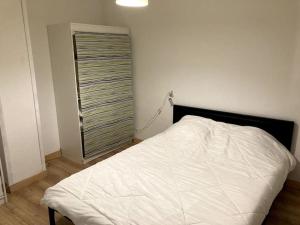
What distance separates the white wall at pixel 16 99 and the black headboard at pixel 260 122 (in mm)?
1888

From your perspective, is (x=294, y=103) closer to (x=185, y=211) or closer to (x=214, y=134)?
(x=214, y=134)

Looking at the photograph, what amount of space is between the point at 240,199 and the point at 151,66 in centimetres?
225

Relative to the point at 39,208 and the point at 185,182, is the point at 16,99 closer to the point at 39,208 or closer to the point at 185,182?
the point at 39,208

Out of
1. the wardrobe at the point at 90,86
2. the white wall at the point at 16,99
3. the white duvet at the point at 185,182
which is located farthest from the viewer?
the wardrobe at the point at 90,86

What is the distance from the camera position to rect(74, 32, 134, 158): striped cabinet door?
9.98ft

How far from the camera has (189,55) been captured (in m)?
3.12

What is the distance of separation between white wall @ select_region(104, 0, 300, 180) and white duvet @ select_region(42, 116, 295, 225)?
0.43m

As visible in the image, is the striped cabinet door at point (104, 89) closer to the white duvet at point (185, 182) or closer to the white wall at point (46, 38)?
the white wall at point (46, 38)

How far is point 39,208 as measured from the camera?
2424 millimetres

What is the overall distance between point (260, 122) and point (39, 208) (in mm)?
2403

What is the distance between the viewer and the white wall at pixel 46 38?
3.04 metres

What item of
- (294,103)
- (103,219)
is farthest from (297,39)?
(103,219)

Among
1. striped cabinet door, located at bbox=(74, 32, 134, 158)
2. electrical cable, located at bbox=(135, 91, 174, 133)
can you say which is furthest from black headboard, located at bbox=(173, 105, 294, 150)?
striped cabinet door, located at bbox=(74, 32, 134, 158)

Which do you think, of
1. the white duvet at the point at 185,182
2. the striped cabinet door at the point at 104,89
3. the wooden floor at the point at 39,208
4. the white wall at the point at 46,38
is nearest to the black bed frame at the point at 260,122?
the white duvet at the point at 185,182
